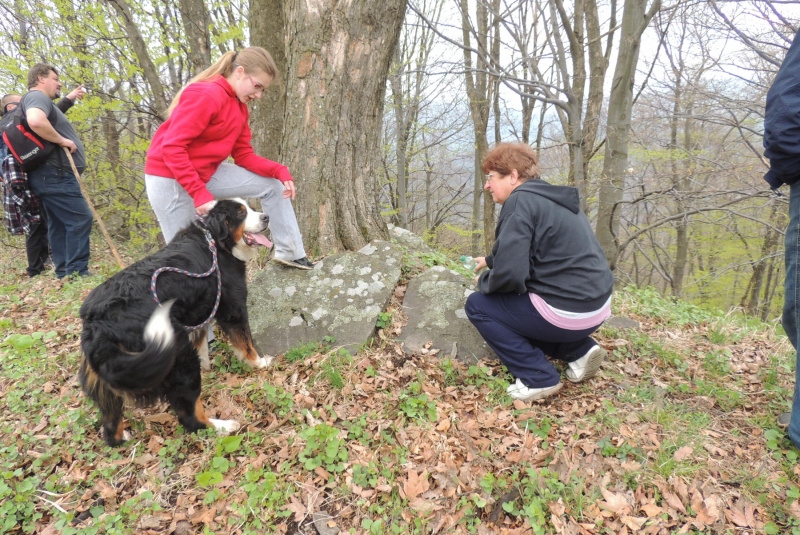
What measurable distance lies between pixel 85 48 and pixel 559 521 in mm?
9603

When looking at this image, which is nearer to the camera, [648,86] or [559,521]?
[559,521]

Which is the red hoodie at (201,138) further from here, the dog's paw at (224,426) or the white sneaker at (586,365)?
the white sneaker at (586,365)

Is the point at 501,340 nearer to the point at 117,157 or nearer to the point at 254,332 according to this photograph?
the point at 254,332

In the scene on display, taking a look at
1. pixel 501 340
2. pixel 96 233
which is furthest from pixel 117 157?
pixel 501 340

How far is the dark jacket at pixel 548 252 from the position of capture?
8.43 feet

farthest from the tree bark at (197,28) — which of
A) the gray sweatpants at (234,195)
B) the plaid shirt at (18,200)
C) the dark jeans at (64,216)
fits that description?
the gray sweatpants at (234,195)

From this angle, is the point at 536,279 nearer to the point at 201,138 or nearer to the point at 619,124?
the point at 201,138

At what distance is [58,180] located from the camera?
4961 mm

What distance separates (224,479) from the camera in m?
2.30

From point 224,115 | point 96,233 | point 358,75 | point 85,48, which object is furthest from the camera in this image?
point 96,233

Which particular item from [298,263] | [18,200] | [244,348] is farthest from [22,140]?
[244,348]

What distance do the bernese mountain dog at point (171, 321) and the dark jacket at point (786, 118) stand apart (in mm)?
3171

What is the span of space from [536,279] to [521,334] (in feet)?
1.40

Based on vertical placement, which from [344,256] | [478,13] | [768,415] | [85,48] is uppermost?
[478,13]
